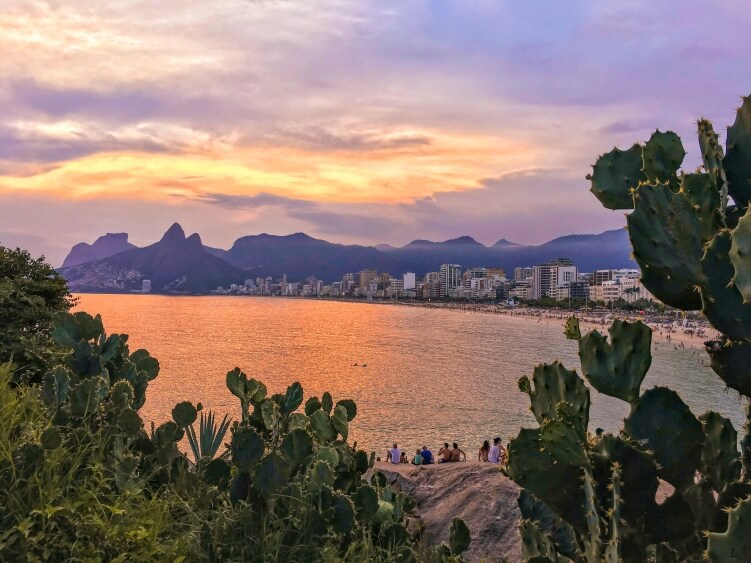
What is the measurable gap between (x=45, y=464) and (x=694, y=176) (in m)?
4.02

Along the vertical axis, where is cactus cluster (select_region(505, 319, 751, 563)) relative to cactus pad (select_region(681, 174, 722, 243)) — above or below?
below

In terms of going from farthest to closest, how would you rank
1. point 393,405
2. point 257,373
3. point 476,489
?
1. point 257,373
2. point 393,405
3. point 476,489

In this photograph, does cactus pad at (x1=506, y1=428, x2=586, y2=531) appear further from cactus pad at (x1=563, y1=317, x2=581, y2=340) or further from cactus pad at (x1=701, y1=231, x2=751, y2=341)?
cactus pad at (x1=701, y1=231, x2=751, y2=341)

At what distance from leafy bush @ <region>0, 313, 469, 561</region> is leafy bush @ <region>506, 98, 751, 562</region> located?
4.88 feet

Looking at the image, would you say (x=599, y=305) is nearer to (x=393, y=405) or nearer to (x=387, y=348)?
(x=387, y=348)

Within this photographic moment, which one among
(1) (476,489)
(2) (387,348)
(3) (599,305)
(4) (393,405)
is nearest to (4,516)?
(1) (476,489)

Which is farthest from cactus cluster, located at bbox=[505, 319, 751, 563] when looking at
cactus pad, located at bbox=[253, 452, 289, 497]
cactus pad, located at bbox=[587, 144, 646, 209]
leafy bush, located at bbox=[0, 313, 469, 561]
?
cactus pad, located at bbox=[253, 452, 289, 497]

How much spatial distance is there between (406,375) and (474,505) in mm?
42402

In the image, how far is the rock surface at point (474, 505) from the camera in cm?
883

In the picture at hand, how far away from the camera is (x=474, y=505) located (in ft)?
32.0

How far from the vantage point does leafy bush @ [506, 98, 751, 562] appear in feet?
8.73

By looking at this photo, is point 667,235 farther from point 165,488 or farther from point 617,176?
point 165,488

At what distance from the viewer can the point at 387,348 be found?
75.2 m

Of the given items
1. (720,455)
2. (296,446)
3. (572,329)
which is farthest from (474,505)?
(572,329)
